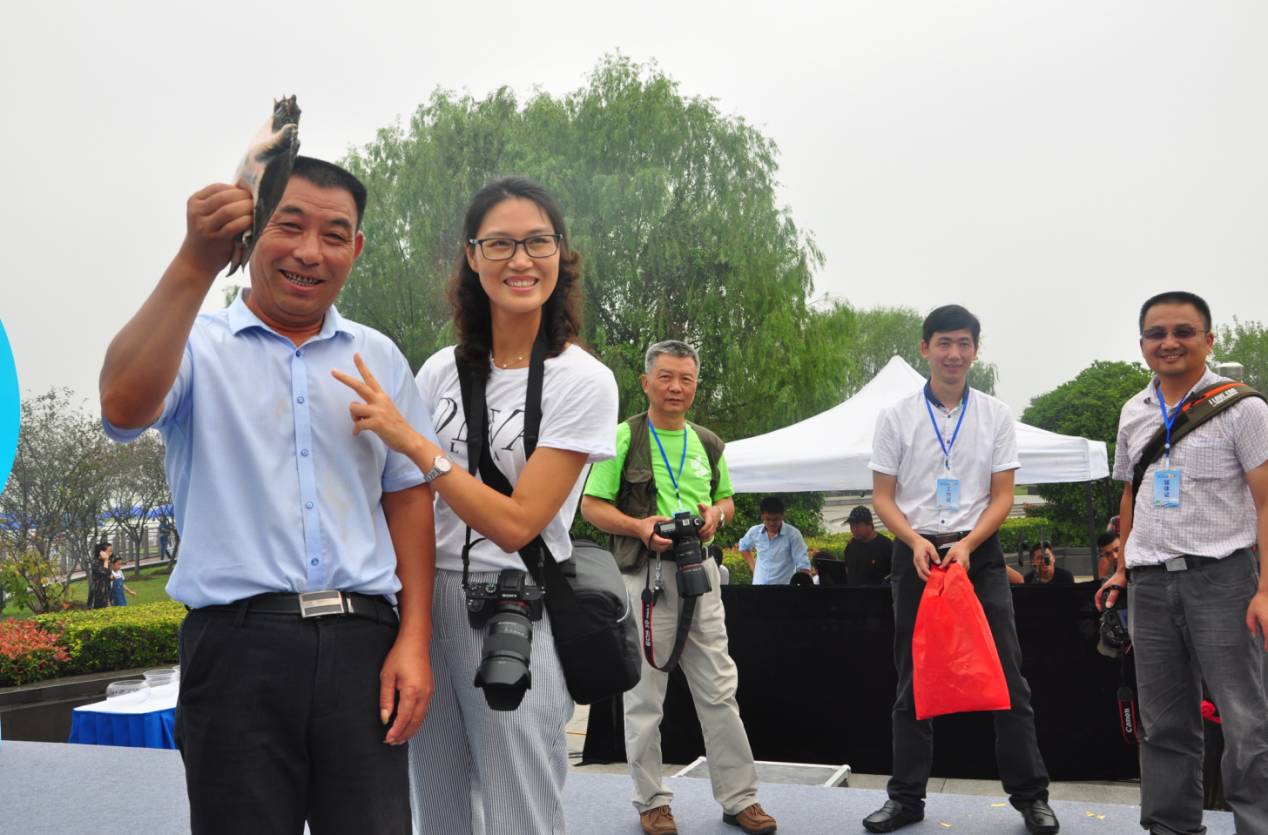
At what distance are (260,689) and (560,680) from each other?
1.87ft

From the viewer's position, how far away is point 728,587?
623cm

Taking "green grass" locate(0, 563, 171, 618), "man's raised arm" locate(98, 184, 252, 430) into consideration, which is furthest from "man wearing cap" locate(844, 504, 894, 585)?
"green grass" locate(0, 563, 171, 618)

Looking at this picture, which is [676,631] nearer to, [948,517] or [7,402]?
[948,517]

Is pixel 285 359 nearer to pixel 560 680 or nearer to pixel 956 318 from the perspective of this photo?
pixel 560 680

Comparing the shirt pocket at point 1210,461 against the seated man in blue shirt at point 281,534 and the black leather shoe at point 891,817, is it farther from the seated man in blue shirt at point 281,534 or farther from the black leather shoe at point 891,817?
the seated man in blue shirt at point 281,534

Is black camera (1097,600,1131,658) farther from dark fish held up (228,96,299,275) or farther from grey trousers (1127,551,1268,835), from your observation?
dark fish held up (228,96,299,275)

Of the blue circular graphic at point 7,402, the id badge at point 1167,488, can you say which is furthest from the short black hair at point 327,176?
the blue circular graphic at point 7,402

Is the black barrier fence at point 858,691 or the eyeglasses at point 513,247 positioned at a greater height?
the eyeglasses at point 513,247

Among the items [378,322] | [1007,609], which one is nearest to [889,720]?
[1007,609]

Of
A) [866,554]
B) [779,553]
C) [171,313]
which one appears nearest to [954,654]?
[171,313]

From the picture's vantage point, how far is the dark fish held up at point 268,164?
1380 mm

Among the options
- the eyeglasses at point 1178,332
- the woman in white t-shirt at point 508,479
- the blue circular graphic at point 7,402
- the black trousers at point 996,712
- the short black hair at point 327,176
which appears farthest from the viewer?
the blue circular graphic at point 7,402

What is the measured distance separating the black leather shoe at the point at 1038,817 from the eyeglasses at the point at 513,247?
2668 millimetres

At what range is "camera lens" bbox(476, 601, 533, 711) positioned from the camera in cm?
170
